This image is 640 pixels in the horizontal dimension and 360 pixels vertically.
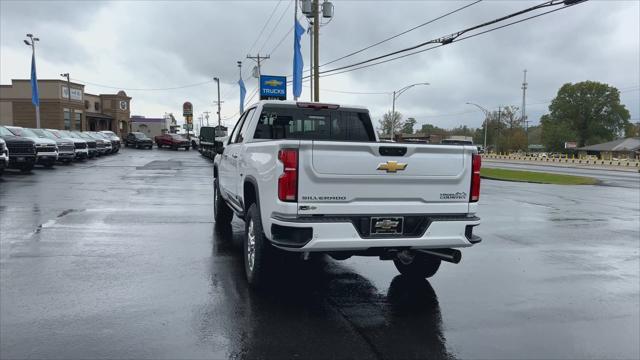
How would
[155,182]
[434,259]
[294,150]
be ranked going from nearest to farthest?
[294,150] → [434,259] → [155,182]

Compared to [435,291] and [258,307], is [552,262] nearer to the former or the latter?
[435,291]

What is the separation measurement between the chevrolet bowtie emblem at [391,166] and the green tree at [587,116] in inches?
4486

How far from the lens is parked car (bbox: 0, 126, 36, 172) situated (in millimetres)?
19234

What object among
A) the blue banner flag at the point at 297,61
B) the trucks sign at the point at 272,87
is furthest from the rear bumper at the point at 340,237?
the trucks sign at the point at 272,87

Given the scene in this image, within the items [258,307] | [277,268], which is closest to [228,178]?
[277,268]

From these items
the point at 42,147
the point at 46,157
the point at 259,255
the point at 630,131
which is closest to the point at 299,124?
the point at 259,255

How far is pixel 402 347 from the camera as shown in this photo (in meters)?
4.23

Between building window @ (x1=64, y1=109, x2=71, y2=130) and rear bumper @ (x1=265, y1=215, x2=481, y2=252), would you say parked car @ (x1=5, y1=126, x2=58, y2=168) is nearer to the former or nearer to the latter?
rear bumper @ (x1=265, y1=215, x2=481, y2=252)

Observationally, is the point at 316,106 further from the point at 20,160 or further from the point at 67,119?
the point at 67,119

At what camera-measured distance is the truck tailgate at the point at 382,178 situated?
4.69 metres

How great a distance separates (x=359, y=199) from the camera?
485cm

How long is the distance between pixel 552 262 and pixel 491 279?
171 cm

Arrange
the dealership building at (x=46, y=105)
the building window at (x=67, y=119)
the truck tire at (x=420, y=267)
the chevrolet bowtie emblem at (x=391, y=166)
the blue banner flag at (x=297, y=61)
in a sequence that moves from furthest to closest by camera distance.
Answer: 1. the building window at (x=67, y=119)
2. the dealership building at (x=46, y=105)
3. the blue banner flag at (x=297, y=61)
4. the truck tire at (x=420, y=267)
5. the chevrolet bowtie emblem at (x=391, y=166)

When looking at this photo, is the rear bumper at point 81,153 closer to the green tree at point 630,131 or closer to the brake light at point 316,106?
the brake light at point 316,106
